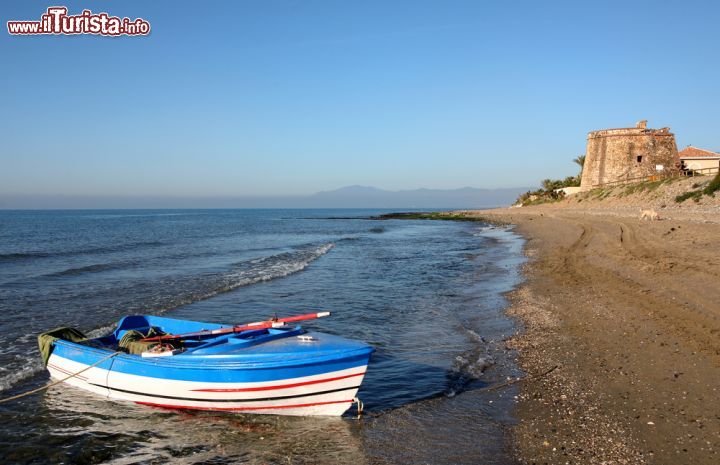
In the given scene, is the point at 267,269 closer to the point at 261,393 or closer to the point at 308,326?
the point at 308,326

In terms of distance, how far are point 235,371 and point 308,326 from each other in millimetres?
6120

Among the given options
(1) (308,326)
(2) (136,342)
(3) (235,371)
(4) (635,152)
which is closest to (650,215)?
(1) (308,326)

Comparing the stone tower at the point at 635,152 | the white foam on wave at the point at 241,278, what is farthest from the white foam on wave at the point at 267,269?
the stone tower at the point at 635,152

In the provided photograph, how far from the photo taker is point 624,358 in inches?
344

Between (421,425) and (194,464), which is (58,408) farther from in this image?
(421,425)

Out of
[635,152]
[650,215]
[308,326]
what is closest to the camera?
[308,326]

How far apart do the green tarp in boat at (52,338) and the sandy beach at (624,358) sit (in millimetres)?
7790

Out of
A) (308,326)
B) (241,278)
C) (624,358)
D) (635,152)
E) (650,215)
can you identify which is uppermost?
(635,152)

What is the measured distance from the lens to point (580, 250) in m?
23.7

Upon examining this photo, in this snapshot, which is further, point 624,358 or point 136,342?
point 624,358

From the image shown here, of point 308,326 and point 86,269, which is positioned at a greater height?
point 86,269

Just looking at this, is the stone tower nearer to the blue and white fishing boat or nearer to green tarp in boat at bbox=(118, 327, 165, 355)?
the blue and white fishing boat

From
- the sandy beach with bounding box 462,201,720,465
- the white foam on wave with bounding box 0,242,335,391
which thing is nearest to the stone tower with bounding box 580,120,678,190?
the white foam on wave with bounding box 0,242,335,391

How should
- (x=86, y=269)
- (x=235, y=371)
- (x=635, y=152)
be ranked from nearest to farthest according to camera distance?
(x=235, y=371), (x=86, y=269), (x=635, y=152)
